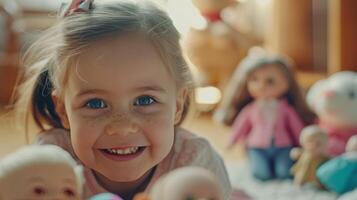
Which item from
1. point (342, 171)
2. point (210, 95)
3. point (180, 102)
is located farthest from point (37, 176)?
point (210, 95)

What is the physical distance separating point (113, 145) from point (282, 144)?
0.73 m

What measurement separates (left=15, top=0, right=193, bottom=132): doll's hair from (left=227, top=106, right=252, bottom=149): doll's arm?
61 cm

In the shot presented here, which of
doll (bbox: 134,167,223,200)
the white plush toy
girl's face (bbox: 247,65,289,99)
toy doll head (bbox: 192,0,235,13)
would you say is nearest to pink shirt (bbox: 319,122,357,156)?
the white plush toy

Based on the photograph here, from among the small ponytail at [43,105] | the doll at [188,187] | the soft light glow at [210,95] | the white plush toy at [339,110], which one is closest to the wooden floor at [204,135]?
the soft light glow at [210,95]

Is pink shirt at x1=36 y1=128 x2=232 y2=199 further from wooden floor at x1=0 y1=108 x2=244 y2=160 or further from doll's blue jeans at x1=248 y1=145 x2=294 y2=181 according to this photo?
wooden floor at x1=0 y1=108 x2=244 y2=160

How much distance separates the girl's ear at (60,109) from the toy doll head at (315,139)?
592 millimetres

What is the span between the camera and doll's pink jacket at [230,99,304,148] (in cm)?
148

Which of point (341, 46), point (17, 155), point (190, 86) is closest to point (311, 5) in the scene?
point (341, 46)

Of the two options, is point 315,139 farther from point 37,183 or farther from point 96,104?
point 37,183

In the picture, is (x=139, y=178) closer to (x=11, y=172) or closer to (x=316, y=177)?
(x=11, y=172)

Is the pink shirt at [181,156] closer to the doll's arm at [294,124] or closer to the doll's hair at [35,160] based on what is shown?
the doll's hair at [35,160]

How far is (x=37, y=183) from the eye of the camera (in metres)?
0.69

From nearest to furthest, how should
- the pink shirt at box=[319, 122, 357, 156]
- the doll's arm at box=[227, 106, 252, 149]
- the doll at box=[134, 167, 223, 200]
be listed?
the doll at box=[134, 167, 223, 200] < the pink shirt at box=[319, 122, 357, 156] < the doll's arm at box=[227, 106, 252, 149]

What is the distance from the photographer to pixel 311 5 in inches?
79.8
